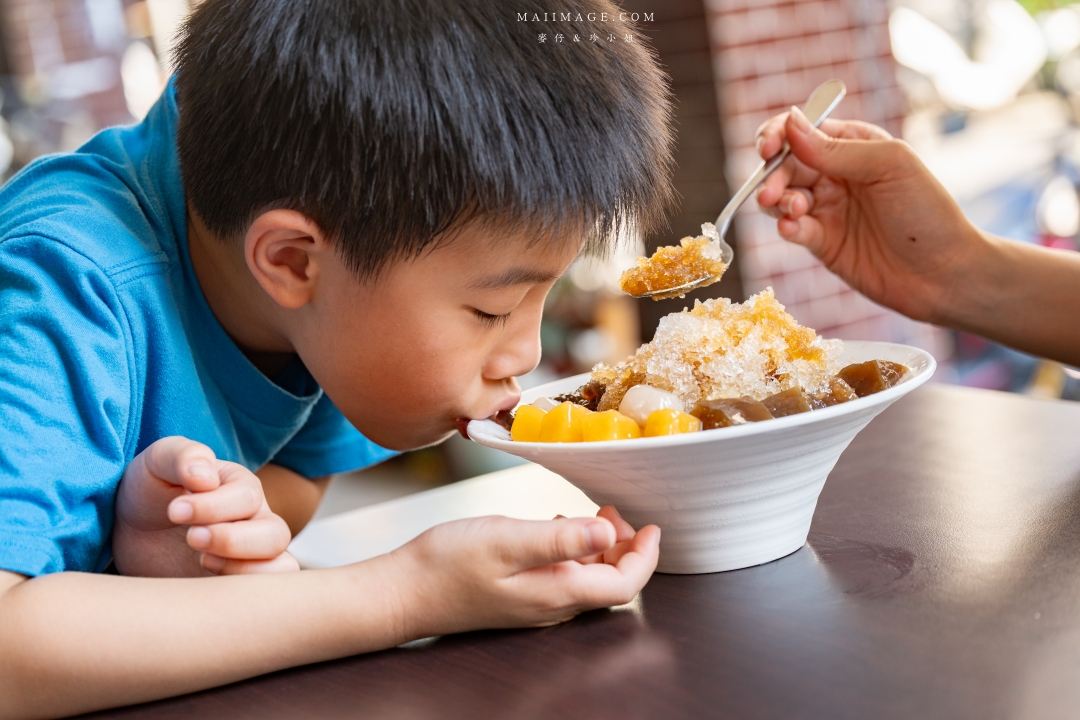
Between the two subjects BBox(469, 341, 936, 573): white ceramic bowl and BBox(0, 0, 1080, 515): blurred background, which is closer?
BBox(469, 341, 936, 573): white ceramic bowl

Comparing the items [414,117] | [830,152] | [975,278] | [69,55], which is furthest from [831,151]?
[69,55]

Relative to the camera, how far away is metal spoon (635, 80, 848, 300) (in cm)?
94

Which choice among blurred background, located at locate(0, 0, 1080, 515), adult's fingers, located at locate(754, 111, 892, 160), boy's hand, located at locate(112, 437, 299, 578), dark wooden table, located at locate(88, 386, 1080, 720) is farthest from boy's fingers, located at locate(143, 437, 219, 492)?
blurred background, located at locate(0, 0, 1080, 515)

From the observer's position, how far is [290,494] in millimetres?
1156

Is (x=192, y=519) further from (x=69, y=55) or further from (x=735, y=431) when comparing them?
(x=69, y=55)

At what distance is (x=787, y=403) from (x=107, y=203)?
2.04 ft

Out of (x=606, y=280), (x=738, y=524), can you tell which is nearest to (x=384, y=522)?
(x=738, y=524)

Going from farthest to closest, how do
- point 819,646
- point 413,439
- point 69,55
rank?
1. point 69,55
2. point 413,439
3. point 819,646

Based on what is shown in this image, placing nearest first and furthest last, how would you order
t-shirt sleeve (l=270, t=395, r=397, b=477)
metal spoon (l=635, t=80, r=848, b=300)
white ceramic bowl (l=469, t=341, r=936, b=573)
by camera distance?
white ceramic bowl (l=469, t=341, r=936, b=573)
metal spoon (l=635, t=80, r=848, b=300)
t-shirt sleeve (l=270, t=395, r=397, b=477)

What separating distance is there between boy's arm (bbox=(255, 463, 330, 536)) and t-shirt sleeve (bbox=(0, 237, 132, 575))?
38 centimetres

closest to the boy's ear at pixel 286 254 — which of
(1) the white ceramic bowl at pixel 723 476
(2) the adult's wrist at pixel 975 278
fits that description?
(1) the white ceramic bowl at pixel 723 476

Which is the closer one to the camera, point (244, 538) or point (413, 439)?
point (244, 538)

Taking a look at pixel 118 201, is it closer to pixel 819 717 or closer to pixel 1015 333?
pixel 819 717

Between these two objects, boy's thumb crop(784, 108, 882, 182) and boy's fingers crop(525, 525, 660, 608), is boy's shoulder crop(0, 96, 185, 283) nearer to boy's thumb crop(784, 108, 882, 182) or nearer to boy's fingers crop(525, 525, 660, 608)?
boy's fingers crop(525, 525, 660, 608)
